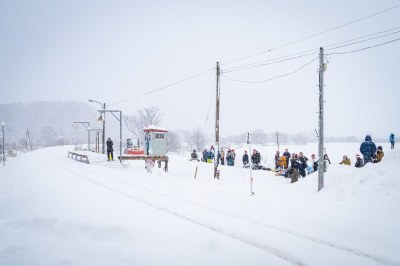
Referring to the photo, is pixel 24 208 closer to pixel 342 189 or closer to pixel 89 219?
pixel 89 219

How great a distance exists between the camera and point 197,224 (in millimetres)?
8047

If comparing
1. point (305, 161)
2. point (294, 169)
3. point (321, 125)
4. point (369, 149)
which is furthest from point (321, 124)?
point (305, 161)

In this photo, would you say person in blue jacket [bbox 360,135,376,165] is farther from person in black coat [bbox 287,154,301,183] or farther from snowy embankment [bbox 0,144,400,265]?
person in black coat [bbox 287,154,301,183]

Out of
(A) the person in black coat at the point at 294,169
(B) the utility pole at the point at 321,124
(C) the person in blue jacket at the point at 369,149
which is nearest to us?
(B) the utility pole at the point at 321,124

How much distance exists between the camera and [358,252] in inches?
251

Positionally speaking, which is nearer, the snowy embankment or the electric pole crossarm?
the snowy embankment

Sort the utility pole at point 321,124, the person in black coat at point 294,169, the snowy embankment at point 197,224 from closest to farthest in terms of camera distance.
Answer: the snowy embankment at point 197,224 < the utility pole at point 321,124 < the person in black coat at point 294,169

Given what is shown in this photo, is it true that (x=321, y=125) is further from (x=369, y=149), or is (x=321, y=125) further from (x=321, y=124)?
(x=369, y=149)

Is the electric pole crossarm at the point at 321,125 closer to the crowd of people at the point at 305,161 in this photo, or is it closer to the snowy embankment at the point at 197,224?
the snowy embankment at the point at 197,224

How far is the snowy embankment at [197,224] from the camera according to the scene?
5.96 meters

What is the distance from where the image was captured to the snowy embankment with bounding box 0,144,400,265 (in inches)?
235

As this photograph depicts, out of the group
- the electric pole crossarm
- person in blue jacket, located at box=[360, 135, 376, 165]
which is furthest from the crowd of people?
the electric pole crossarm

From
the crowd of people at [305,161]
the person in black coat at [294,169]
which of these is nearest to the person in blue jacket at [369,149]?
the crowd of people at [305,161]

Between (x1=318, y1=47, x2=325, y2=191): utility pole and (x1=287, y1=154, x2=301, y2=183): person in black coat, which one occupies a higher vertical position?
(x1=318, y1=47, x2=325, y2=191): utility pole
